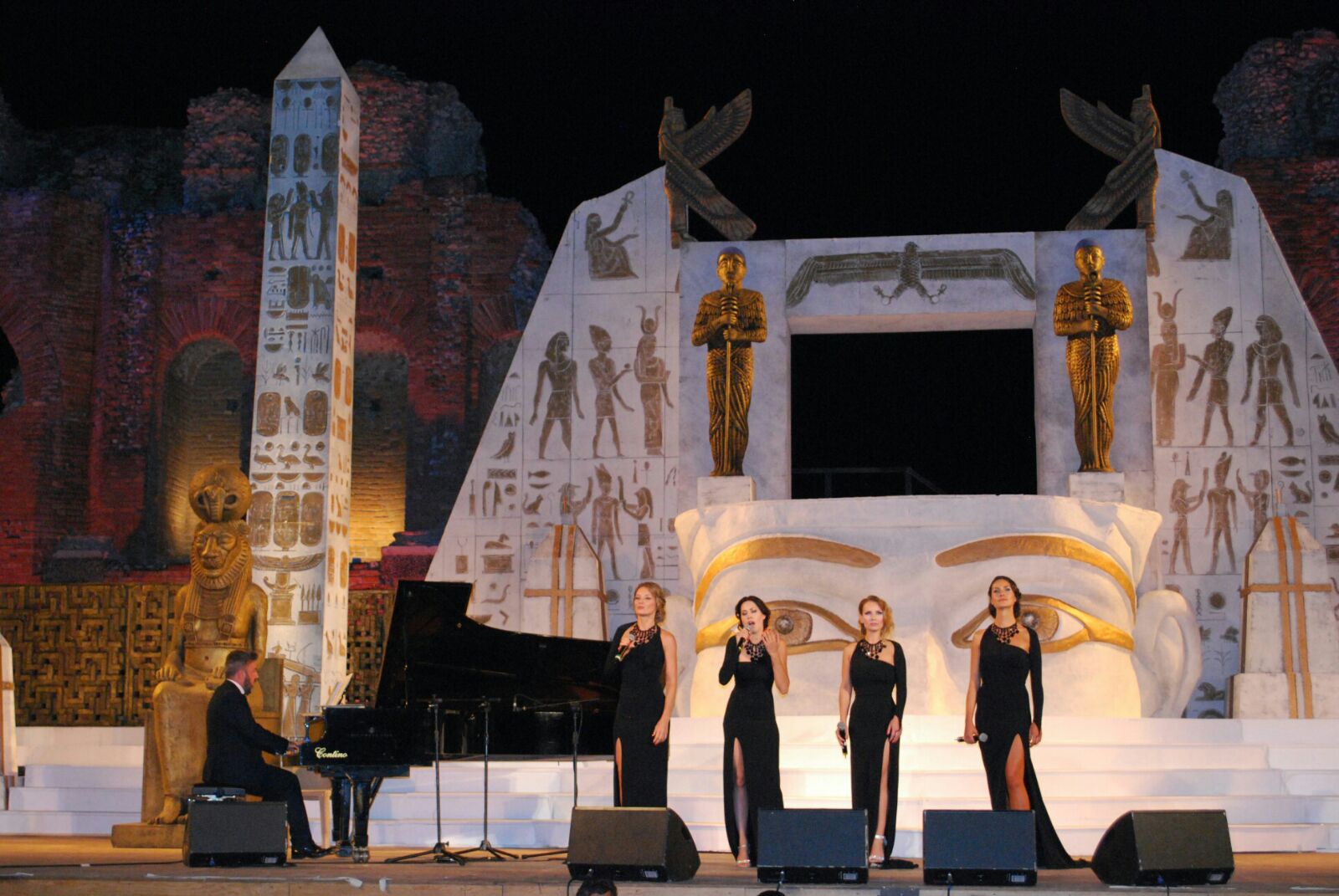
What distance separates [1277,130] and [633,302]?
705 cm

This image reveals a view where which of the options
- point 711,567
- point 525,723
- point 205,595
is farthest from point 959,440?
point 205,595

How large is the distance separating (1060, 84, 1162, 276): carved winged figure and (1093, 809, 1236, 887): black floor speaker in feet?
23.9

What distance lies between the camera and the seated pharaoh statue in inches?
326

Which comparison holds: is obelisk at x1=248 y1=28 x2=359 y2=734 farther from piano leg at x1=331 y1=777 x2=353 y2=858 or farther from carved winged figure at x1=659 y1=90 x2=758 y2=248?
piano leg at x1=331 y1=777 x2=353 y2=858

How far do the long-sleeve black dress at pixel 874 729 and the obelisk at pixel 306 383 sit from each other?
4722mm

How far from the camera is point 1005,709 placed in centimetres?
710

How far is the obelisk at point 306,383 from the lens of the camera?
10945mm

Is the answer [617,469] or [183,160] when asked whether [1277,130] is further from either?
[183,160]

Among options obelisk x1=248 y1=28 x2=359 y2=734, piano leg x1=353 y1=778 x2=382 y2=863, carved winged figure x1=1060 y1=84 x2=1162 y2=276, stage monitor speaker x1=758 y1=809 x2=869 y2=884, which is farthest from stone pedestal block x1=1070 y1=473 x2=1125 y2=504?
piano leg x1=353 y1=778 x2=382 y2=863

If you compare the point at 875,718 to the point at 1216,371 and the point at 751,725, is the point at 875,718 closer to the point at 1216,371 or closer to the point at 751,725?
the point at 751,725

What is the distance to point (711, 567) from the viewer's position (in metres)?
10.3

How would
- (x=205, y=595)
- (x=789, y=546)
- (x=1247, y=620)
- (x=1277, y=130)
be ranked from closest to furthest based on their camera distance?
(x=205, y=595) → (x=789, y=546) → (x=1247, y=620) → (x=1277, y=130)

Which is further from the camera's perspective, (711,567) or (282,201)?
(282,201)

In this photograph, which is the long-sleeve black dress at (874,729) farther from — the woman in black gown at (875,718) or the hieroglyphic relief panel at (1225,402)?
the hieroglyphic relief panel at (1225,402)
